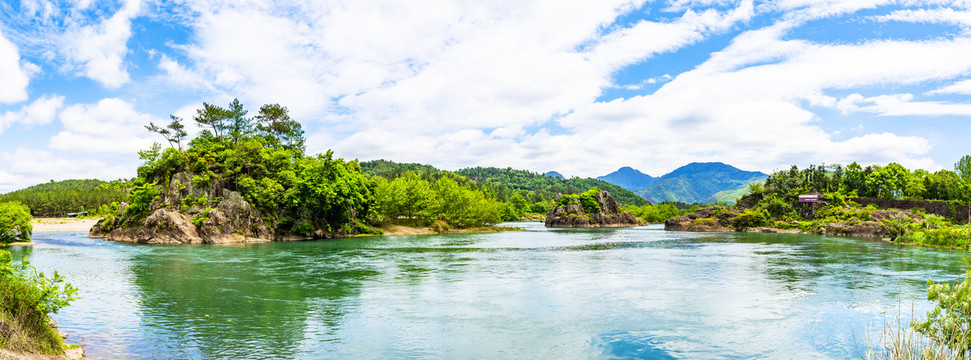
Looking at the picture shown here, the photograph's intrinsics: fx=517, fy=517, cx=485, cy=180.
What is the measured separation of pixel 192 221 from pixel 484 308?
56247 mm

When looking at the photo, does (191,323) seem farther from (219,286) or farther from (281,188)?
(281,188)

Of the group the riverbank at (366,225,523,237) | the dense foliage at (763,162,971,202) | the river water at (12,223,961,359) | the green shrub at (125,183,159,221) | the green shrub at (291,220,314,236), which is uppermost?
the dense foliage at (763,162,971,202)

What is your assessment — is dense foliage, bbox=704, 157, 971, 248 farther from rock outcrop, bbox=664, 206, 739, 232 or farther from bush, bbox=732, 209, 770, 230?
rock outcrop, bbox=664, 206, 739, 232

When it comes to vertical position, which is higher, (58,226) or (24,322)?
(58,226)

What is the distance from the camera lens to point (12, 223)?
169 feet

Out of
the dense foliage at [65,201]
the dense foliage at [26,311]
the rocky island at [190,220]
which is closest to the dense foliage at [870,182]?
the rocky island at [190,220]

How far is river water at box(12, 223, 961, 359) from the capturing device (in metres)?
16.1

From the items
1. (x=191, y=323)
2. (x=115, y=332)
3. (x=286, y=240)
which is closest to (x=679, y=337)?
(x=191, y=323)

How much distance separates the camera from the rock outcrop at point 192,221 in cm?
6297

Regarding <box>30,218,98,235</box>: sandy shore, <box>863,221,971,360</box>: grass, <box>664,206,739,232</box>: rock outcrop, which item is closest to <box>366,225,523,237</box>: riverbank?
<box>664,206,739,232</box>: rock outcrop

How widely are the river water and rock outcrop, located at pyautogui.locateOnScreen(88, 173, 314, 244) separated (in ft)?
75.4

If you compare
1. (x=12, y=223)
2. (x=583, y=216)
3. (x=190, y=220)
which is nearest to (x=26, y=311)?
(x=12, y=223)

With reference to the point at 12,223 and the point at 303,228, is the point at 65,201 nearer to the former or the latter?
the point at 303,228

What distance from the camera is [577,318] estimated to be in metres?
20.5
